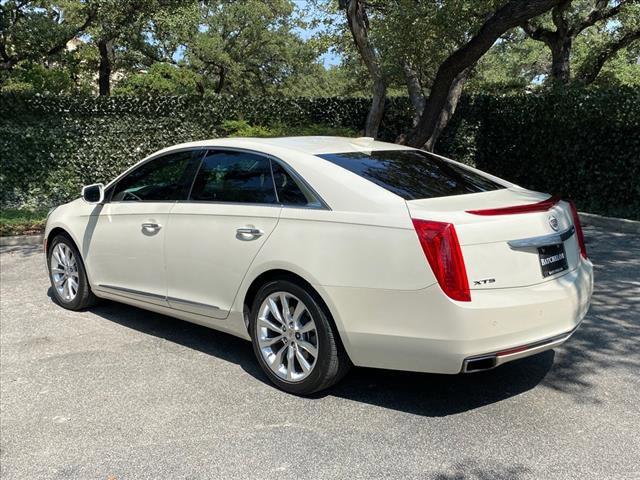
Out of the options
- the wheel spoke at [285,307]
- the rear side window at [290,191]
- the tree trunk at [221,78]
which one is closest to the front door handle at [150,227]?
the rear side window at [290,191]

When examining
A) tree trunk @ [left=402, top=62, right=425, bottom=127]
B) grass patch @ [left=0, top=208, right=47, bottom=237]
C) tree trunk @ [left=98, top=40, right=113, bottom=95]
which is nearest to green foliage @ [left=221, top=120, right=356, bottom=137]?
tree trunk @ [left=402, top=62, right=425, bottom=127]

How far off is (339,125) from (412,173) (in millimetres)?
10852

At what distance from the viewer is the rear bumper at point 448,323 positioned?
3423 mm

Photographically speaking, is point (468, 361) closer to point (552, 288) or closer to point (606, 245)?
point (552, 288)

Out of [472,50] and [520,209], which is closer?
[520,209]

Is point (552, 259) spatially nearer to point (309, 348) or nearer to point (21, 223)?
point (309, 348)

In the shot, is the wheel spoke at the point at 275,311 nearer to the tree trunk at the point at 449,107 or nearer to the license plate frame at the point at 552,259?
the license plate frame at the point at 552,259

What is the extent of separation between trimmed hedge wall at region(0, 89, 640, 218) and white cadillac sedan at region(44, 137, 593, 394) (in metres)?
7.30

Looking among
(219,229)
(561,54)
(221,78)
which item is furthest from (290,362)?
(221,78)

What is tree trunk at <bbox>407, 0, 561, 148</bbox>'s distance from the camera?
9.72 meters

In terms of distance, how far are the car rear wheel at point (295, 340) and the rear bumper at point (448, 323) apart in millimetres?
136

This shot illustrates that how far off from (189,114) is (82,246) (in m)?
8.49

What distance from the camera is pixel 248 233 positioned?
4273mm

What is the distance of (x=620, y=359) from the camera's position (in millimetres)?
4602
